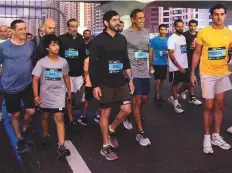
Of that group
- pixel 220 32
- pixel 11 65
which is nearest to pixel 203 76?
pixel 220 32

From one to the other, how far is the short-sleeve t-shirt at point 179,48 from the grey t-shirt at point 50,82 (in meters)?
3.32

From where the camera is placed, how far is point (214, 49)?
4.44 m

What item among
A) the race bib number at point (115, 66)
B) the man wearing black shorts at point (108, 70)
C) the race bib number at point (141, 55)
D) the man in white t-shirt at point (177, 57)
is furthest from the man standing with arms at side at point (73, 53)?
the man in white t-shirt at point (177, 57)

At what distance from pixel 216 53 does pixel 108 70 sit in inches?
57.6

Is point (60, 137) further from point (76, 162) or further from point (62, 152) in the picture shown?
point (76, 162)

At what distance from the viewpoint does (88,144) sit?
16.2 ft

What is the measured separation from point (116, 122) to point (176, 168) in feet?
3.89

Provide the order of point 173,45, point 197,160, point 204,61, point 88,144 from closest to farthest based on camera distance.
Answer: point 197,160
point 204,61
point 88,144
point 173,45

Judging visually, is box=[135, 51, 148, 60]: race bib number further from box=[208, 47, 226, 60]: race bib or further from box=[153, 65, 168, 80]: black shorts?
box=[153, 65, 168, 80]: black shorts

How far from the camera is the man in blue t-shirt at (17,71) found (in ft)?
15.1

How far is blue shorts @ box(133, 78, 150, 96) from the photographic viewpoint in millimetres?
5223

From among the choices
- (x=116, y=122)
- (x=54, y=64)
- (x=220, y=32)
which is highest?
(x=220, y=32)

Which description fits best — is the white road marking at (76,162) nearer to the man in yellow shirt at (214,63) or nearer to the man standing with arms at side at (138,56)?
the man standing with arms at side at (138,56)

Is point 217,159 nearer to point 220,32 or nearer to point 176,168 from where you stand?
point 176,168
